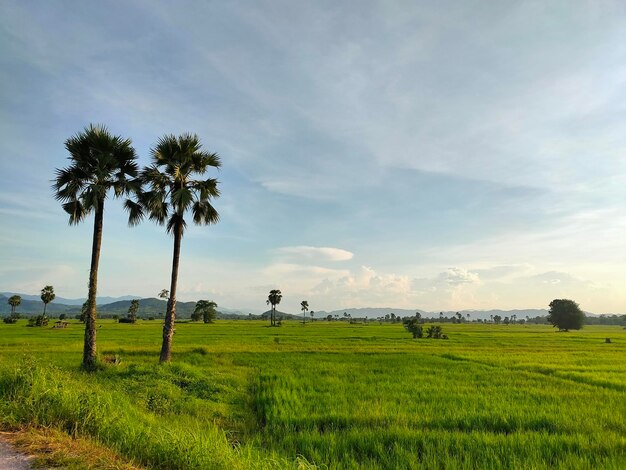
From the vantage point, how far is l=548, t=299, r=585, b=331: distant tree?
128 metres

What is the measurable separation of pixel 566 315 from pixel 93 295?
146995 mm

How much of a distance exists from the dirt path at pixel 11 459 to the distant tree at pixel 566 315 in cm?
15376

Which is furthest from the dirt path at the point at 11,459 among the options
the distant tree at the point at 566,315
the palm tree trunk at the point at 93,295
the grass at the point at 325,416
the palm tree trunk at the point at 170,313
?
the distant tree at the point at 566,315

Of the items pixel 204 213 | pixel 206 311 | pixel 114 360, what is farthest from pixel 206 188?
pixel 206 311

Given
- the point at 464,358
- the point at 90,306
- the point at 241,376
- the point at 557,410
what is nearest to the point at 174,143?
the point at 90,306

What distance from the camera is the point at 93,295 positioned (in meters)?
21.4

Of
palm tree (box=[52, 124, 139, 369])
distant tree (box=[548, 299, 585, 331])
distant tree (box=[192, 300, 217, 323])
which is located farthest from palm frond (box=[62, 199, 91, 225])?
distant tree (box=[548, 299, 585, 331])

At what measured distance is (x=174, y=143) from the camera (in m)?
24.8

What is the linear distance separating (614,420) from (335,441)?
994 cm

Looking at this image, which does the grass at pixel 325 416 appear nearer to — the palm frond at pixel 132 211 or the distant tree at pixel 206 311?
the palm frond at pixel 132 211

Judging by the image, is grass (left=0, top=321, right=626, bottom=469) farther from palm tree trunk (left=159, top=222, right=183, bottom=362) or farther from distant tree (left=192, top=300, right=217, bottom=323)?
distant tree (left=192, top=300, right=217, bottom=323)

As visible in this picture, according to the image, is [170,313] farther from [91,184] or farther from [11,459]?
[11,459]

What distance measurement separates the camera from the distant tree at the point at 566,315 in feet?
421

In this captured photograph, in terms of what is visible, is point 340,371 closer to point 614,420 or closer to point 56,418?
point 614,420
